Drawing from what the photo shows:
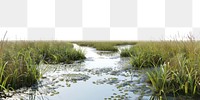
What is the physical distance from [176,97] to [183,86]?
0.38 m

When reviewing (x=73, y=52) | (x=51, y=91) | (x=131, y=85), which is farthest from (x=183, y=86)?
(x=73, y=52)

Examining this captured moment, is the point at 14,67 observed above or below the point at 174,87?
above

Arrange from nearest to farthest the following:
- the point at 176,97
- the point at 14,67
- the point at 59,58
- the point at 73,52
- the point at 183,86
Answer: the point at 176,97 → the point at 183,86 → the point at 14,67 → the point at 59,58 → the point at 73,52

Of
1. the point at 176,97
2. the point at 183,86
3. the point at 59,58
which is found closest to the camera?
the point at 176,97

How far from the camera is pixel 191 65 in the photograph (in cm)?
433

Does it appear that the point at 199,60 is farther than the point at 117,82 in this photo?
No

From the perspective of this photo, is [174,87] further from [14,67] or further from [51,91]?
[14,67]

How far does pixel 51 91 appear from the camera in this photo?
449 cm

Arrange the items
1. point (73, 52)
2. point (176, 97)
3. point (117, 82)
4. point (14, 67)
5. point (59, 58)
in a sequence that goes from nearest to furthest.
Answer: point (176, 97) < point (14, 67) < point (117, 82) < point (59, 58) < point (73, 52)

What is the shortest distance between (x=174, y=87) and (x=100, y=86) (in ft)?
5.50

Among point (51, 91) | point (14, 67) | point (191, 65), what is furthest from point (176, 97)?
point (14, 67)

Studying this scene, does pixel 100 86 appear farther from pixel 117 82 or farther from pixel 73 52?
pixel 73 52

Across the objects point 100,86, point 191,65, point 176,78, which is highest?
point 191,65

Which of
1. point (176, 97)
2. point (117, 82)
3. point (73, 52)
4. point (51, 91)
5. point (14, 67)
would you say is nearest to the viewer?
point (176, 97)
